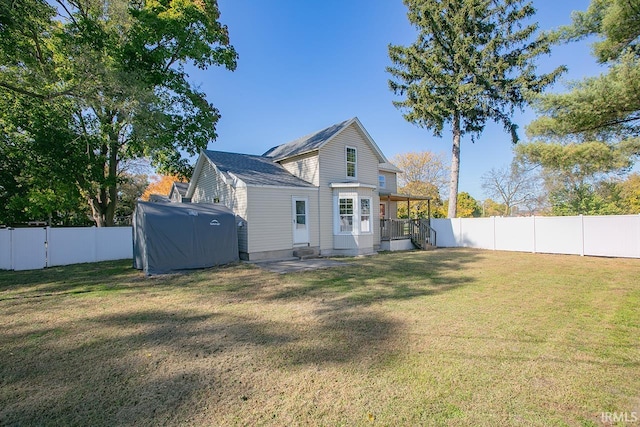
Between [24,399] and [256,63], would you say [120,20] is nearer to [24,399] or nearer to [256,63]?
[256,63]

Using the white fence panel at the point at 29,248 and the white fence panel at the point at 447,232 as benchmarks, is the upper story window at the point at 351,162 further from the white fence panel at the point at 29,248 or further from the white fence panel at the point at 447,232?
the white fence panel at the point at 29,248

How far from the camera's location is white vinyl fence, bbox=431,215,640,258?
40.9 feet

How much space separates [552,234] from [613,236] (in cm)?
210

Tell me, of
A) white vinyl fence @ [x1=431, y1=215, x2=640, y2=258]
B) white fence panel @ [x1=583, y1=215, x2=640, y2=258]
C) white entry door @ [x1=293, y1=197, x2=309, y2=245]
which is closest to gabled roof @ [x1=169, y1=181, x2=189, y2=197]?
white entry door @ [x1=293, y1=197, x2=309, y2=245]

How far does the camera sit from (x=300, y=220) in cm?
1378

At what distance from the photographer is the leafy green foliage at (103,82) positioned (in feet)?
34.8

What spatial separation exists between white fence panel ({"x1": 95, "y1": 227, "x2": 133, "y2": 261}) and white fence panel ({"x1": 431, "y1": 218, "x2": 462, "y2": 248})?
17.2 metres

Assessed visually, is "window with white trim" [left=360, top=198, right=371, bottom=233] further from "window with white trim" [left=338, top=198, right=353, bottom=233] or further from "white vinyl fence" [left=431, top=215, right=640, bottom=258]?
"white vinyl fence" [left=431, top=215, right=640, bottom=258]

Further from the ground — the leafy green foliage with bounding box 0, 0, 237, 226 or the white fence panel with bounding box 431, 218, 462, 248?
the leafy green foliage with bounding box 0, 0, 237, 226

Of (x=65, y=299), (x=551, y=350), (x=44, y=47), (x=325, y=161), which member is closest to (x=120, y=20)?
(x=44, y=47)

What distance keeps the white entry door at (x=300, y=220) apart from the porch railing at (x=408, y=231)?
201 inches

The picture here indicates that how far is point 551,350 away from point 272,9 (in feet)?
55.1

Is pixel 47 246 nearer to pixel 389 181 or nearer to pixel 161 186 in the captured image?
pixel 389 181

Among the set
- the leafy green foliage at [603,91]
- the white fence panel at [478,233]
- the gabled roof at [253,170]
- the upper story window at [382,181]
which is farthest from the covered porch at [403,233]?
the leafy green foliage at [603,91]
